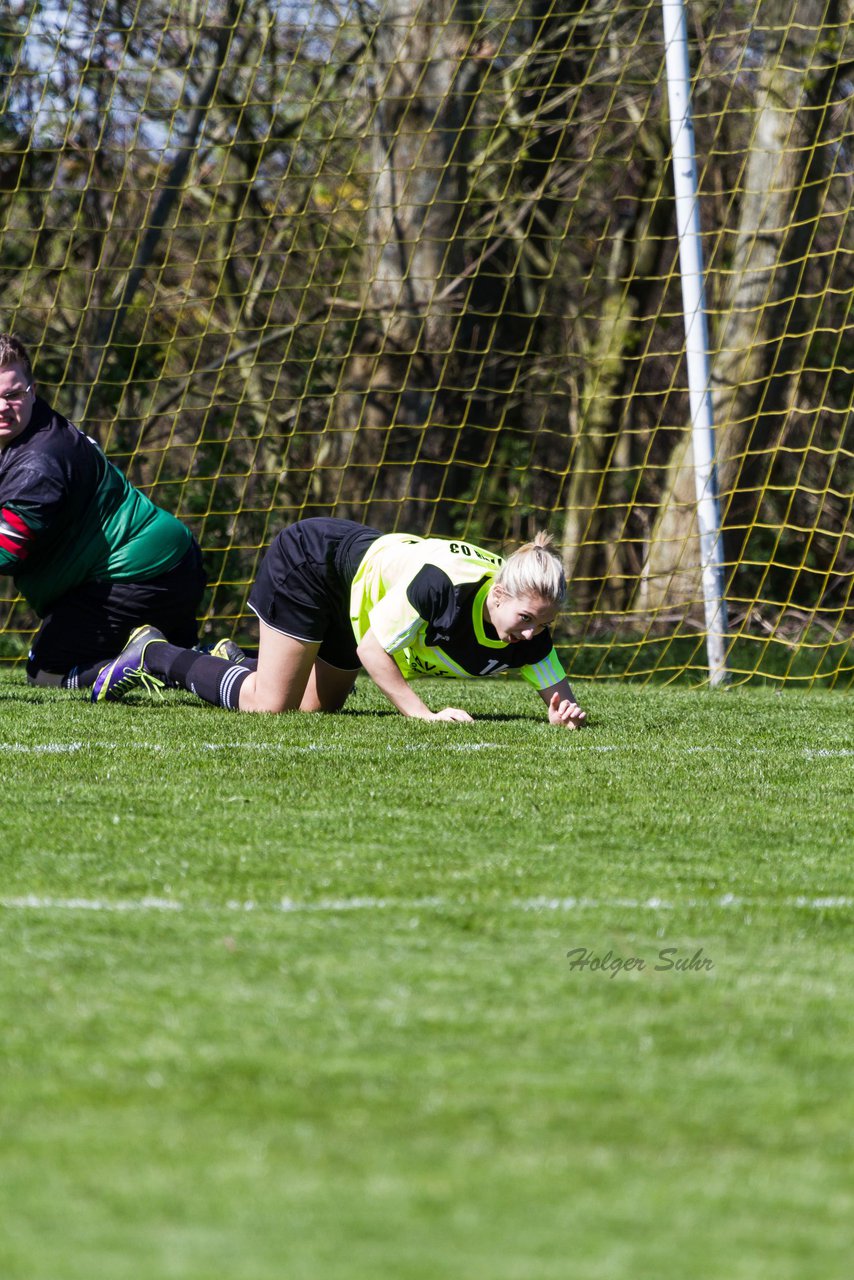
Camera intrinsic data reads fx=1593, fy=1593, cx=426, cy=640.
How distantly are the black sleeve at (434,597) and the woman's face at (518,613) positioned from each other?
0.12 m

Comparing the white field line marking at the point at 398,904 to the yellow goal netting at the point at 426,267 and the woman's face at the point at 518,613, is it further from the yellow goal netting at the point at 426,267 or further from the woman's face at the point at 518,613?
the yellow goal netting at the point at 426,267

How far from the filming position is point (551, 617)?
4.59m

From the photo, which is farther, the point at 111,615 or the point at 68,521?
the point at 111,615

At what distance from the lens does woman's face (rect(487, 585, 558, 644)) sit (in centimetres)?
455

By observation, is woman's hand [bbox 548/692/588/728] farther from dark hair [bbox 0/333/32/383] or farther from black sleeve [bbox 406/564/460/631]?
dark hair [bbox 0/333/32/383]

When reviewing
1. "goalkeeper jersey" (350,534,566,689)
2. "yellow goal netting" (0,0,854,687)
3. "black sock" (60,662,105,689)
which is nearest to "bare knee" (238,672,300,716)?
"goalkeeper jersey" (350,534,566,689)

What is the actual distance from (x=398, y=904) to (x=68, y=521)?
3.36 m

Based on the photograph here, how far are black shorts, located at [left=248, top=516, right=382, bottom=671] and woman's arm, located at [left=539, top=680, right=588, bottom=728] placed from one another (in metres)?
0.68

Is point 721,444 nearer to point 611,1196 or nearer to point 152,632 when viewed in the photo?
point 152,632

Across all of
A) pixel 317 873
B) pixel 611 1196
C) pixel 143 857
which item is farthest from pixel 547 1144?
pixel 143 857

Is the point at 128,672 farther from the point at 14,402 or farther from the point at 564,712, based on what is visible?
the point at 564,712

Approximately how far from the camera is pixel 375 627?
4.75 meters

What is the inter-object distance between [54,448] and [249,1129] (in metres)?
4.19

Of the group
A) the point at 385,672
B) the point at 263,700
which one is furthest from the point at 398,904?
the point at 263,700
